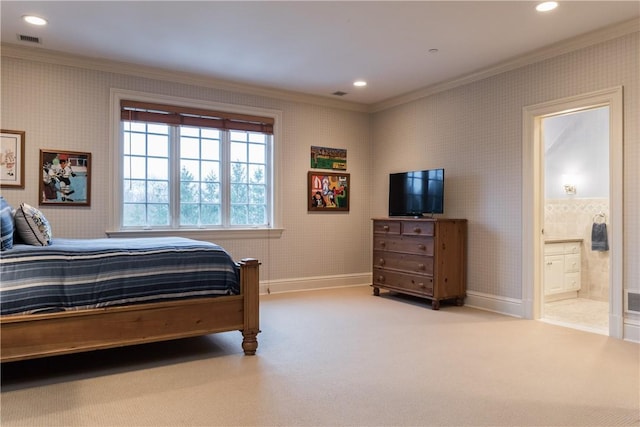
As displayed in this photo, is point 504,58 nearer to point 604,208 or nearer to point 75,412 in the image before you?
point 604,208

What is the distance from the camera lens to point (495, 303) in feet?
15.1

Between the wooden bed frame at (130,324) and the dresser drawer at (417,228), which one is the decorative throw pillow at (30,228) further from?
the dresser drawer at (417,228)

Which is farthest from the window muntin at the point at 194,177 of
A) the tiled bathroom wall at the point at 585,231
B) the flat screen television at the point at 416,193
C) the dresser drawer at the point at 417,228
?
the tiled bathroom wall at the point at 585,231

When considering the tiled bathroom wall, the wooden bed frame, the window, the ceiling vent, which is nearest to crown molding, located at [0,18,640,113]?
the ceiling vent

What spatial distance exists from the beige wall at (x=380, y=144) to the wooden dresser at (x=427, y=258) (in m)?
0.18

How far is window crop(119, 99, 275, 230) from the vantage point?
4.77 m

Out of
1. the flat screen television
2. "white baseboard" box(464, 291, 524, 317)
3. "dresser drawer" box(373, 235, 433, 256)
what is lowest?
"white baseboard" box(464, 291, 524, 317)

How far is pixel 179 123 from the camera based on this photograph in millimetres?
4969

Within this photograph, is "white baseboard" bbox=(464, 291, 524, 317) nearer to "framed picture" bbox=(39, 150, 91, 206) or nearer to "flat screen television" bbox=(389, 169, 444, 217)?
"flat screen television" bbox=(389, 169, 444, 217)

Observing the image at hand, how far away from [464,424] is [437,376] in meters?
0.62

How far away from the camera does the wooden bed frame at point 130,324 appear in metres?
2.46

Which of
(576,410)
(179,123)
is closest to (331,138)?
(179,123)

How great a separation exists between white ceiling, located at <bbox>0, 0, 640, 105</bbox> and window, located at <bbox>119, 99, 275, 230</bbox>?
1.89 feet

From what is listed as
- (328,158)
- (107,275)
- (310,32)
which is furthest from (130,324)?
(328,158)
